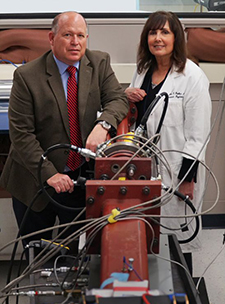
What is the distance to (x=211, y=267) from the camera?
2.83 metres

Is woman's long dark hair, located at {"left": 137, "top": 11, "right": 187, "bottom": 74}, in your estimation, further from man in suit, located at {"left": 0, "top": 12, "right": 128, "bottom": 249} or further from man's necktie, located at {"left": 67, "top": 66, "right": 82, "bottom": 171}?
man's necktie, located at {"left": 67, "top": 66, "right": 82, "bottom": 171}

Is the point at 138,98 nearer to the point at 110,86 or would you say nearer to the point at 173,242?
the point at 110,86

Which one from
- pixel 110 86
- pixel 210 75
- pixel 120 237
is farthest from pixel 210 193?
pixel 120 237

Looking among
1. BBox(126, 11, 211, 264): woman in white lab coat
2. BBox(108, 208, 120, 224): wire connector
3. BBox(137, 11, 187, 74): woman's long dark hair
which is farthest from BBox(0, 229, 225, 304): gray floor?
BBox(108, 208, 120, 224): wire connector

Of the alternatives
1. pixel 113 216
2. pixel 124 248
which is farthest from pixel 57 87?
pixel 124 248

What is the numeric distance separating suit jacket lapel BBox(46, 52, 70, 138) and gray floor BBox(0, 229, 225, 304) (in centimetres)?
107

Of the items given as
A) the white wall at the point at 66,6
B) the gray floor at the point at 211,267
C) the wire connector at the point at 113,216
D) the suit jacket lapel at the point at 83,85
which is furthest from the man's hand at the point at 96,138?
the white wall at the point at 66,6

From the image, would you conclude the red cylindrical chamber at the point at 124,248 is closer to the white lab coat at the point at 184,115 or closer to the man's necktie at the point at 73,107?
the man's necktie at the point at 73,107

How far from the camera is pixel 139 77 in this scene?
2344 mm

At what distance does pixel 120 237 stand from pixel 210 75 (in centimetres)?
227

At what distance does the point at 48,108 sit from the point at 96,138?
354mm

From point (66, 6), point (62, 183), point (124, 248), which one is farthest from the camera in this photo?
point (66, 6)

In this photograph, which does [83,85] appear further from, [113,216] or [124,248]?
[124,248]

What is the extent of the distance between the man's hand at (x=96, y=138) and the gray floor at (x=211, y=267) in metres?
1.06
